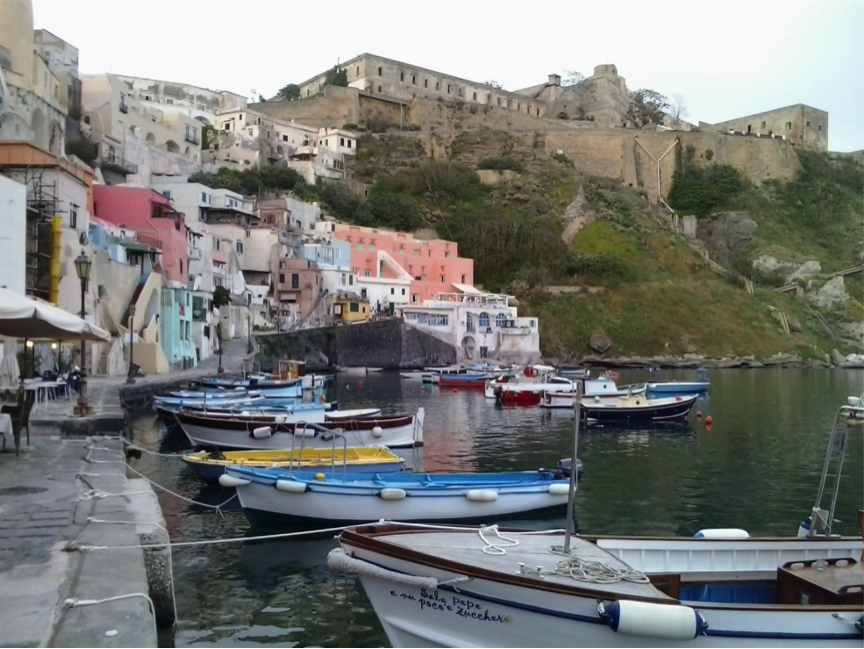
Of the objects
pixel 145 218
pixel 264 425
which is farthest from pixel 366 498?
pixel 145 218

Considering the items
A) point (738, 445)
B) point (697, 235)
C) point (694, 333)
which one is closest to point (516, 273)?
point (694, 333)

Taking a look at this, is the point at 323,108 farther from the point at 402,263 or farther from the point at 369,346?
the point at 369,346

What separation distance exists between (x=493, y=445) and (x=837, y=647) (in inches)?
792

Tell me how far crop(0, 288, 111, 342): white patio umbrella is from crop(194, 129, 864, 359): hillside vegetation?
6484 cm

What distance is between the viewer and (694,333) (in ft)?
254

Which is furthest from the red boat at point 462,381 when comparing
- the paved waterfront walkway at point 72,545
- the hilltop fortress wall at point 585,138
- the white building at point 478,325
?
the hilltop fortress wall at point 585,138

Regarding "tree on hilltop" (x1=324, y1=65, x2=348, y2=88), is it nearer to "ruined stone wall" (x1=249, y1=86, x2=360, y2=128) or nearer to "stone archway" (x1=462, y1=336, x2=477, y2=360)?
"ruined stone wall" (x1=249, y1=86, x2=360, y2=128)

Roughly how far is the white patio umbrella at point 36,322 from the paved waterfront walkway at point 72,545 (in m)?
2.19

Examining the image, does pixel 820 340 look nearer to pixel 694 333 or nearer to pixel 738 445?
pixel 694 333

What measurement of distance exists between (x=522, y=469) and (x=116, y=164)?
159 feet

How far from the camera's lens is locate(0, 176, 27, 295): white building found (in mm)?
23766

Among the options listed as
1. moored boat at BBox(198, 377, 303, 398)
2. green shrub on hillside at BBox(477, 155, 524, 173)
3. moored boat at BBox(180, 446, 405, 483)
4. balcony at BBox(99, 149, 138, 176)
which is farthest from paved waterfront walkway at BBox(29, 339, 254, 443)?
green shrub on hillside at BBox(477, 155, 524, 173)

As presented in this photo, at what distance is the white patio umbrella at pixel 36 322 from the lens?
11.8m

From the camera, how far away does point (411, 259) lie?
79.0m
